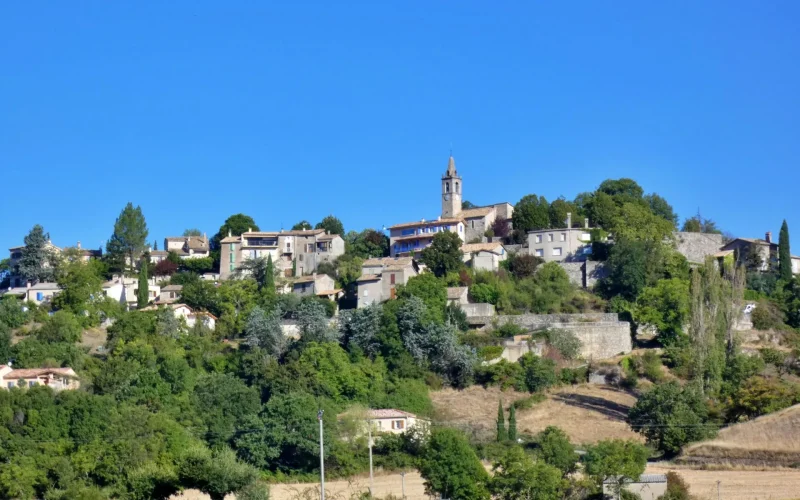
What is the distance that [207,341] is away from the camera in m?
70.0

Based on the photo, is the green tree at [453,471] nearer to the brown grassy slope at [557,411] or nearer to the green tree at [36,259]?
the brown grassy slope at [557,411]

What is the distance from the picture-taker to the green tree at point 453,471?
4701cm

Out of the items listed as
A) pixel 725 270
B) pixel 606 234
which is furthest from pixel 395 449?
pixel 606 234

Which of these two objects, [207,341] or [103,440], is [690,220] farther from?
[103,440]

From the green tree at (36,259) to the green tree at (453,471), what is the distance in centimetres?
4181

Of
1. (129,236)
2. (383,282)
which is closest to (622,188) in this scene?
(383,282)

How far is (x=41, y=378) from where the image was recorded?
2518 inches

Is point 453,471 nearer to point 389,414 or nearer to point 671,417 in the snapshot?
point 671,417

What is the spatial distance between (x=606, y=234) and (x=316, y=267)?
Result: 747 inches

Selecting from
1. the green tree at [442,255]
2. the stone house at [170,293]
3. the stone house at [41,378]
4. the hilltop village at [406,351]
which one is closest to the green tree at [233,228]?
the hilltop village at [406,351]

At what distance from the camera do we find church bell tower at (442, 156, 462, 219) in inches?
3632

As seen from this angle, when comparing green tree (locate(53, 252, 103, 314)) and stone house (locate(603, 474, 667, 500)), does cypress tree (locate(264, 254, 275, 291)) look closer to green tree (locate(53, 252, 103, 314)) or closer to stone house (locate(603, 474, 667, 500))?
green tree (locate(53, 252, 103, 314))

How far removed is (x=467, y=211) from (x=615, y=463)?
152 ft

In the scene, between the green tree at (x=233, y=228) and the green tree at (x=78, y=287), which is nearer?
the green tree at (x=78, y=287)
